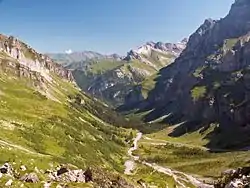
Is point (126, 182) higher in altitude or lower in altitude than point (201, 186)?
higher

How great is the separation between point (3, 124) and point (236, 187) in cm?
12768

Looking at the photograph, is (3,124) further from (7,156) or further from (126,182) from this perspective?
(126,182)

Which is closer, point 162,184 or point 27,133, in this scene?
point 162,184

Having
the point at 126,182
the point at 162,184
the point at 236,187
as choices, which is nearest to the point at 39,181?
the point at 126,182

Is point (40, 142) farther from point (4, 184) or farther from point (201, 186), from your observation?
point (4, 184)

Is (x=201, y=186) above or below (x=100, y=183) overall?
below

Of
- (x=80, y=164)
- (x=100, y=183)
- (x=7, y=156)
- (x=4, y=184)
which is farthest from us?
(x=80, y=164)

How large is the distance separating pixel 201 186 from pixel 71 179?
361 feet

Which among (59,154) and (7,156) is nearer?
(7,156)

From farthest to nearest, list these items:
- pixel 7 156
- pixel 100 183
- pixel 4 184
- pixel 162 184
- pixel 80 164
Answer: pixel 80 164
pixel 162 184
pixel 7 156
pixel 100 183
pixel 4 184

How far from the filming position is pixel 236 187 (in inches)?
3563

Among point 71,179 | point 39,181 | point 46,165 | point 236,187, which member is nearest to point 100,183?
point 71,179

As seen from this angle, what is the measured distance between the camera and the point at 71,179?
95750mm

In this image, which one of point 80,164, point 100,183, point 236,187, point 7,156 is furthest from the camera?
point 80,164
